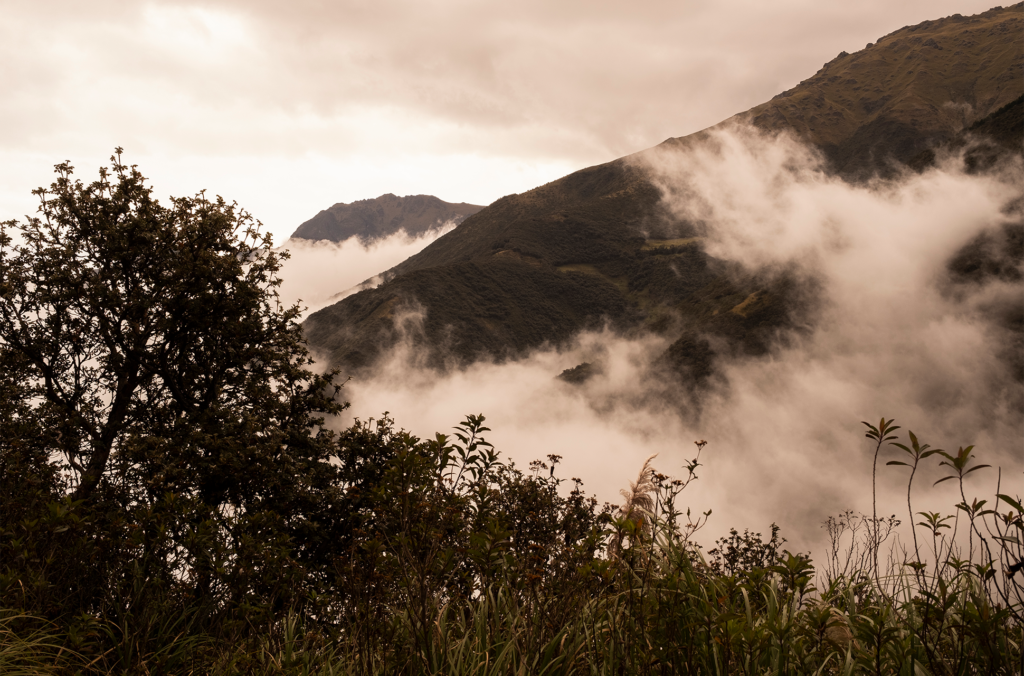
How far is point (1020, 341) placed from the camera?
413 ft

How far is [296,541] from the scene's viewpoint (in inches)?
414

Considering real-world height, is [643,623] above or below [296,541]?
above

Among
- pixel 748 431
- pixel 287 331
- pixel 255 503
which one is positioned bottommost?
pixel 748 431

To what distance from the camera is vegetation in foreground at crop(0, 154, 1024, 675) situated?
135 inches

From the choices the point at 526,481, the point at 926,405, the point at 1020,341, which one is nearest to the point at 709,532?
the point at 926,405

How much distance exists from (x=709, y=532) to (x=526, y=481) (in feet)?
501

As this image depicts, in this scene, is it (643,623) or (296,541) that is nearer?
(643,623)

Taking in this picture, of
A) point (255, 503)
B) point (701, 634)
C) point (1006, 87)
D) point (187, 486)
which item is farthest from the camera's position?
point (1006, 87)

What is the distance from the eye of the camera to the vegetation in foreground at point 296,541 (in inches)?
135

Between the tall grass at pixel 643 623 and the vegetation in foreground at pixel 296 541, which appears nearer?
the tall grass at pixel 643 623

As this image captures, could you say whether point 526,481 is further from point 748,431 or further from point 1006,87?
point 1006,87

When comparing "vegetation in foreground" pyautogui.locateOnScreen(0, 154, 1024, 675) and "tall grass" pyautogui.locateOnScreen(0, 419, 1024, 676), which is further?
"vegetation in foreground" pyautogui.locateOnScreen(0, 154, 1024, 675)

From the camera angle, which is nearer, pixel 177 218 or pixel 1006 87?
pixel 177 218

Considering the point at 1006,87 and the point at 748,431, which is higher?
the point at 1006,87
